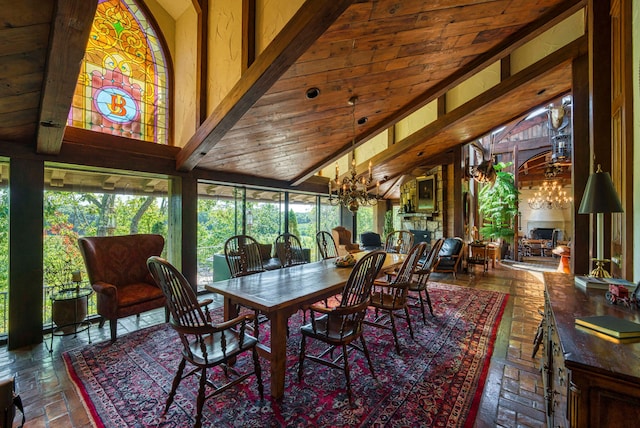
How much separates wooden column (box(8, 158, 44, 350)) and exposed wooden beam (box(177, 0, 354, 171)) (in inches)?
66.7

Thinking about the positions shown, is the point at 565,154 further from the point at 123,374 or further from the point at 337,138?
the point at 123,374

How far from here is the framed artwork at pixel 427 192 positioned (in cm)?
739

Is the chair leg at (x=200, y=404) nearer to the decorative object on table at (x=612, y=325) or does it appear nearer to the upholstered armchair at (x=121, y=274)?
the upholstered armchair at (x=121, y=274)

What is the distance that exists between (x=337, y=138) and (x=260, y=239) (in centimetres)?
275

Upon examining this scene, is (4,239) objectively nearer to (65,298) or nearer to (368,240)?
(65,298)

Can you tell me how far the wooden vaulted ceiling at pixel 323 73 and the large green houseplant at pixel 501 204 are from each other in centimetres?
360

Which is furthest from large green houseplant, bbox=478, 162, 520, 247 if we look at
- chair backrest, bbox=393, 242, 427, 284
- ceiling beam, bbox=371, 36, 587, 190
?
chair backrest, bbox=393, 242, 427, 284

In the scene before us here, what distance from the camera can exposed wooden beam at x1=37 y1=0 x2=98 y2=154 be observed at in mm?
1631

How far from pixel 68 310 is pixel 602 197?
195 inches

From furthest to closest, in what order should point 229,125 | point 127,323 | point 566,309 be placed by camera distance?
point 127,323, point 229,125, point 566,309

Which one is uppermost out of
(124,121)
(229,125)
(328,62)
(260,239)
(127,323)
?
(328,62)

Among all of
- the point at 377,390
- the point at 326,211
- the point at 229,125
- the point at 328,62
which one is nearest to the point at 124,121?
the point at 229,125

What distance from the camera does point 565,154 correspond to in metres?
7.00

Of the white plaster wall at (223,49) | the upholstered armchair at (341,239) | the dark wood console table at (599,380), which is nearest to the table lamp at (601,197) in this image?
the dark wood console table at (599,380)
